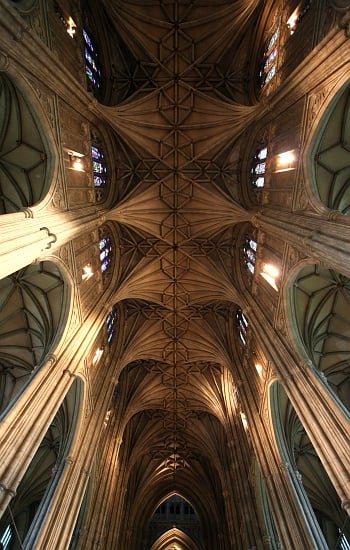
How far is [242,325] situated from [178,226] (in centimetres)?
704

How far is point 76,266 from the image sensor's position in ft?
47.2

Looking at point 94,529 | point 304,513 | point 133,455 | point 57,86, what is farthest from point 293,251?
point 133,455

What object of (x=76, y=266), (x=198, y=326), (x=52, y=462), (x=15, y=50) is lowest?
(x=15, y=50)

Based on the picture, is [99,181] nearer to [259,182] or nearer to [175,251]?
[175,251]

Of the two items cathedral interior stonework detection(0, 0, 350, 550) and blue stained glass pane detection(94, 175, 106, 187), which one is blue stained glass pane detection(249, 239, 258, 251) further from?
blue stained glass pane detection(94, 175, 106, 187)

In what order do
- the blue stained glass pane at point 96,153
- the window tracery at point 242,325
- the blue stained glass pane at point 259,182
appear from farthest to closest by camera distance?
the window tracery at point 242,325 < the blue stained glass pane at point 96,153 < the blue stained glass pane at point 259,182

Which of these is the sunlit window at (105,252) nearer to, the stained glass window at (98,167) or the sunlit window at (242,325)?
the stained glass window at (98,167)

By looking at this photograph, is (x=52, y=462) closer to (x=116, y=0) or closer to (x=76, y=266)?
(x=76, y=266)

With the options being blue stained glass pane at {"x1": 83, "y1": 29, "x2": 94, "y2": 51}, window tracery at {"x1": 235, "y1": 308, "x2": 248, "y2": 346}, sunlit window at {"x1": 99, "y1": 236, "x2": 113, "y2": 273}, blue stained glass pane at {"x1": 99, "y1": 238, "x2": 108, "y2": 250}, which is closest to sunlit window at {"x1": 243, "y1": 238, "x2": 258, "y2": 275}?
window tracery at {"x1": 235, "y1": 308, "x2": 248, "y2": 346}

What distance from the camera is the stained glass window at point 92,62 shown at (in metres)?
15.1

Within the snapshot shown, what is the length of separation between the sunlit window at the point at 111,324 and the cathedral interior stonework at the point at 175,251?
0.27 meters

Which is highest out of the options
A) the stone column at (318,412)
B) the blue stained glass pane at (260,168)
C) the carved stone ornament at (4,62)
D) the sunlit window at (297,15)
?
the blue stained glass pane at (260,168)

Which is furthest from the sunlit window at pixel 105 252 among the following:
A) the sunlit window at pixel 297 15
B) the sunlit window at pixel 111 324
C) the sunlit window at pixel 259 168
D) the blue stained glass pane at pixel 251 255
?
the sunlit window at pixel 297 15

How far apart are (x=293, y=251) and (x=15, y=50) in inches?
427
